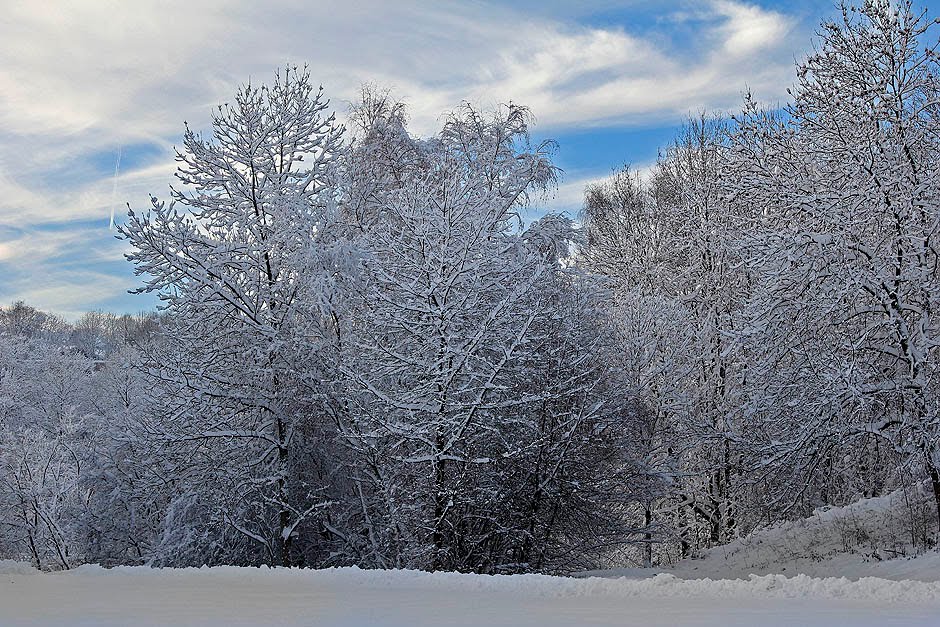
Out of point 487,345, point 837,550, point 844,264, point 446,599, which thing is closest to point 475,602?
point 446,599

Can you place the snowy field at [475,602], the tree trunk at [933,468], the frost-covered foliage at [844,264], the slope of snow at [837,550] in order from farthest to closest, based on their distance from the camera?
the frost-covered foliage at [844,264]
the tree trunk at [933,468]
the slope of snow at [837,550]
the snowy field at [475,602]

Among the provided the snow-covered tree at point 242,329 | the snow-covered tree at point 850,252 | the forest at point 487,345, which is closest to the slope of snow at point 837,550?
the forest at point 487,345

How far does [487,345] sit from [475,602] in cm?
633

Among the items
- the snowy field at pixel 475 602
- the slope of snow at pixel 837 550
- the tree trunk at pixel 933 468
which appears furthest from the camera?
the tree trunk at pixel 933 468

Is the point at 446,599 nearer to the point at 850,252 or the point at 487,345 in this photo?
the point at 487,345

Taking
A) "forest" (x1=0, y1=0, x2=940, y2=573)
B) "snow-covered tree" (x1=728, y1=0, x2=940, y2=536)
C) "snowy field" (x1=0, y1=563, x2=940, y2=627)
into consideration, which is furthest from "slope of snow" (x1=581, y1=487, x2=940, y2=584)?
"snowy field" (x1=0, y1=563, x2=940, y2=627)

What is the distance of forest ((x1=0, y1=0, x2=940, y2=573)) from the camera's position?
12414 mm

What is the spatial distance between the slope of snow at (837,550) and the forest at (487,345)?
0.45 meters

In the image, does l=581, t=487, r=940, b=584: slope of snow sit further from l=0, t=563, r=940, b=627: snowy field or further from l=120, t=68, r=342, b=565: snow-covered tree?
l=120, t=68, r=342, b=565: snow-covered tree

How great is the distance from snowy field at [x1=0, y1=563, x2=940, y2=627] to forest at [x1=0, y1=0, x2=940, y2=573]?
3.83 meters

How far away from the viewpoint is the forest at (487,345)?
1241 centimetres

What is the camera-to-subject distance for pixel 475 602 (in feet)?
22.9

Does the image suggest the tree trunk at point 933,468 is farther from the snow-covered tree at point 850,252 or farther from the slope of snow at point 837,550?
the slope of snow at point 837,550

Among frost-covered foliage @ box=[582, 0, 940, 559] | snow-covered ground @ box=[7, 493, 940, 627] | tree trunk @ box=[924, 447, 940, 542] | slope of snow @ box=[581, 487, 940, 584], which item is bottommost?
slope of snow @ box=[581, 487, 940, 584]
